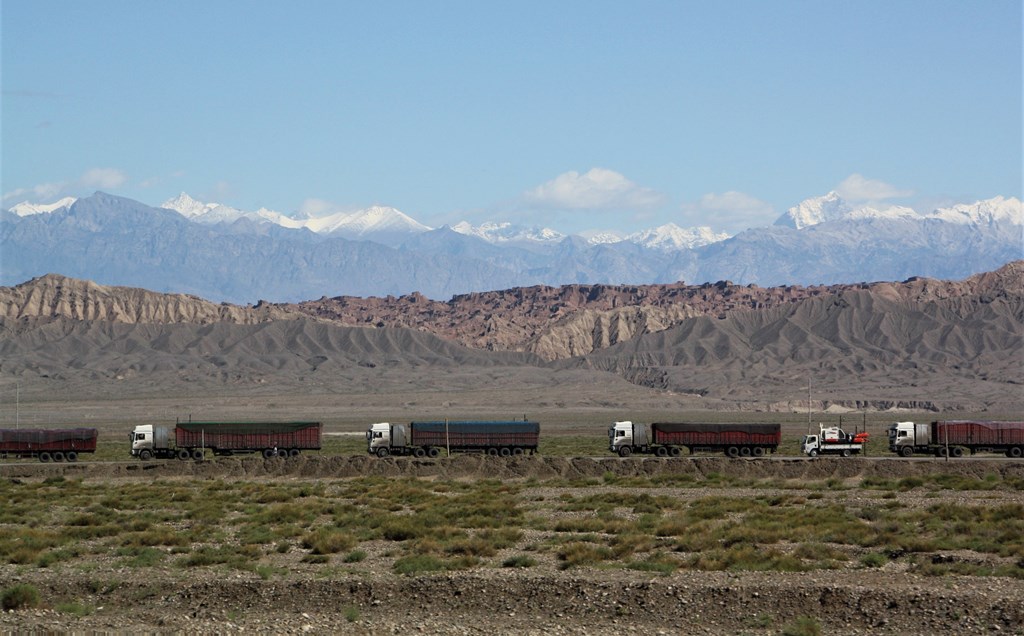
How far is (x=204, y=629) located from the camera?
24422 millimetres

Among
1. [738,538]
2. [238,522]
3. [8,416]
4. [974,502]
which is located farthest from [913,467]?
[8,416]

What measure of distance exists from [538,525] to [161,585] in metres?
12.4

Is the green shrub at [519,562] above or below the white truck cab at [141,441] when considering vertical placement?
below

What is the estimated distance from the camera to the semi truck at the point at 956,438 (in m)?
71.2

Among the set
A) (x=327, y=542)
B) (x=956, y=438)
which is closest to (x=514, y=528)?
(x=327, y=542)

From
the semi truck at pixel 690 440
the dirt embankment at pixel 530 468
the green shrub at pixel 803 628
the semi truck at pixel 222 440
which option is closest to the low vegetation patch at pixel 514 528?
the green shrub at pixel 803 628

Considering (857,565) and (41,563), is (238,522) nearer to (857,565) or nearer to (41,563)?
(41,563)

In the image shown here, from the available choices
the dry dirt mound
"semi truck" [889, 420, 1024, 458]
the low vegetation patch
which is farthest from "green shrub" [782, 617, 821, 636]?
"semi truck" [889, 420, 1024, 458]

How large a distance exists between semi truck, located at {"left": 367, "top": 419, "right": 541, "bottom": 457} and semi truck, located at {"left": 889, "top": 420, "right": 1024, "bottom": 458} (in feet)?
65.3

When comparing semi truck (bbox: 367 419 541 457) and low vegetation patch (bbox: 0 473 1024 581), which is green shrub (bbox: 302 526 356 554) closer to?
low vegetation patch (bbox: 0 473 1024 581)

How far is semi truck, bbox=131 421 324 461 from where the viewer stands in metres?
71.7

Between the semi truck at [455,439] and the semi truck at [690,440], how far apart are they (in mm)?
4870

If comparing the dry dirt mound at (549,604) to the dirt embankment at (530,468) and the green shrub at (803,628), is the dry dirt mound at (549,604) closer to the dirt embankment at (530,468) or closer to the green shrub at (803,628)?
the green shrub at (803,628)

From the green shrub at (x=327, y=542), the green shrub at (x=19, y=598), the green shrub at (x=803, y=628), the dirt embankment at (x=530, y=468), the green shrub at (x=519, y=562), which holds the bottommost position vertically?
the green shrub at (x=803, y=628)
